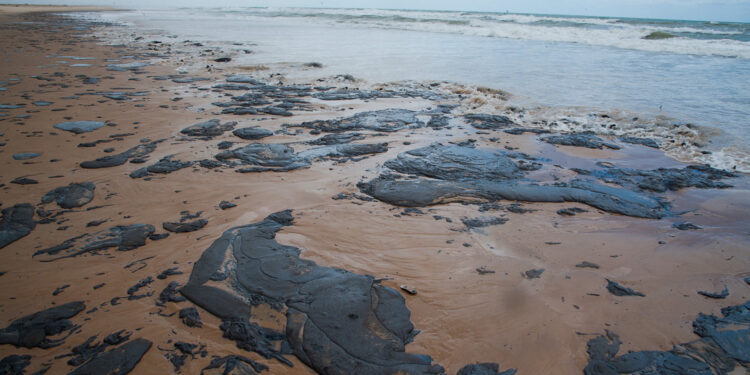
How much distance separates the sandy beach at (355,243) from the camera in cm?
244

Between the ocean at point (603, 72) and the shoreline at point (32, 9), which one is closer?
the ocean at point (603, 72)

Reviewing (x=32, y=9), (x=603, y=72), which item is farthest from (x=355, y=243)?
(x=32, y=9)

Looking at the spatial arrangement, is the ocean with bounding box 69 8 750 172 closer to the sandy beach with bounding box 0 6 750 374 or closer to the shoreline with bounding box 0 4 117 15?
the sandy beach with bounding box 0 6 750 374

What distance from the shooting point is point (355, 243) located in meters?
3.57

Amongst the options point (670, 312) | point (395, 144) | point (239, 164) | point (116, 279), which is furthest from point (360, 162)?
point (670, 312)

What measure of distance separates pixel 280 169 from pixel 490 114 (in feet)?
16.3

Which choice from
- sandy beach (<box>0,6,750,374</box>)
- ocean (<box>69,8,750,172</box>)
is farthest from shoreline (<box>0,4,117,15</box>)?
sandy beach (<box>0,6,750,374</box>)

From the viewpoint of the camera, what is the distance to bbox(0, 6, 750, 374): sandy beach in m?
2.44

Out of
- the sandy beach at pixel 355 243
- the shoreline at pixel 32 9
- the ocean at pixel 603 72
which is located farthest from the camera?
the shoreline at pixel 32 9

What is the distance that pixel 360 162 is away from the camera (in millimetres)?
5453

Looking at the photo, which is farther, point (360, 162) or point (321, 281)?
point (360, 162)

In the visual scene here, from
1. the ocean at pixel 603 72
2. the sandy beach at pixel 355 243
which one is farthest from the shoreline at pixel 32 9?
the sandy beach at pixel 355 243

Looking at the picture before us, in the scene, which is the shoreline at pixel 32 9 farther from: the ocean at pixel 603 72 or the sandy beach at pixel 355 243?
the sandy beach at pixel 355 243

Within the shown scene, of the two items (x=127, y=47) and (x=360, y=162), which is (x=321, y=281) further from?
(x=127, y=47)
